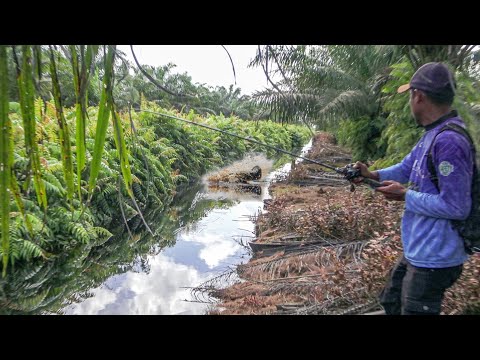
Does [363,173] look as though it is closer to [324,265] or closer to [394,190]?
[394,190]

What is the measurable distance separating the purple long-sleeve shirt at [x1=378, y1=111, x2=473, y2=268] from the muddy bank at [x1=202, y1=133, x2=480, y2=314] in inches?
55.0

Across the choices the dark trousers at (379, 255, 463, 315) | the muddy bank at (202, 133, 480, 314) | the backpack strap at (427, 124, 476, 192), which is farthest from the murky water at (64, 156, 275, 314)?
the backpack strap at (427, 124, 476, 192)

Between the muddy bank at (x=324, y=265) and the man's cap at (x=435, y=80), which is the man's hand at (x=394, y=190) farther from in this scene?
the muddy bank at (x=324, y=265)

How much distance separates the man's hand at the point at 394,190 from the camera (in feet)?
6.36

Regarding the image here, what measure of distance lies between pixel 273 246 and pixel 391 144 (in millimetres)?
2655

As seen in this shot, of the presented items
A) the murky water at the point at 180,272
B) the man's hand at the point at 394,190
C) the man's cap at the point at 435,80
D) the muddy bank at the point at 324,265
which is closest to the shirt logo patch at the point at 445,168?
the man's hand at the point at 394,190

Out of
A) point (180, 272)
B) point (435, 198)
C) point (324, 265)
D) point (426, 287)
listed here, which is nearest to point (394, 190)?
point (435, 198)

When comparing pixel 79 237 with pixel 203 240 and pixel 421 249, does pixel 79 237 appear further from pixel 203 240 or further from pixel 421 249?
pixel 421 249

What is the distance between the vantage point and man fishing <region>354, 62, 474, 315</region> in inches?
65.7

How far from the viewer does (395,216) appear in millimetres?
5184

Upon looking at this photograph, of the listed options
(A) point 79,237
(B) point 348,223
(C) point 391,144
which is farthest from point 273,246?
Result: (A) point 79,237

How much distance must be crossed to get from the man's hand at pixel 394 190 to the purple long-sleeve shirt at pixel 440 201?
60 mm

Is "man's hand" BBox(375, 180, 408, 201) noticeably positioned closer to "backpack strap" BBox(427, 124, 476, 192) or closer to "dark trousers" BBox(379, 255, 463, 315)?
"backpack strap" BBox(427, 124, 476, 192)

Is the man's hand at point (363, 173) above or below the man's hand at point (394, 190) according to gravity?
above
